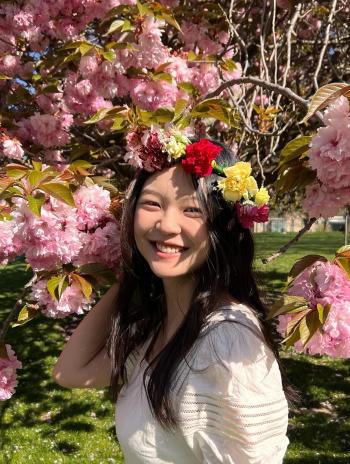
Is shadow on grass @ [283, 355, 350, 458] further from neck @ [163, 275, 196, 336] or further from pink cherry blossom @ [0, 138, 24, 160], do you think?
pink cherry blossom @ [0, 138, 24, 160]

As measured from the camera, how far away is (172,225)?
1426 mm

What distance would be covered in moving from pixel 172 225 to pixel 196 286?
9.1 inches

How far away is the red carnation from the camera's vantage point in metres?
1.41

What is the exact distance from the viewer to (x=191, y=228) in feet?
4.74

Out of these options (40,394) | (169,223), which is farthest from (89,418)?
(169,223)

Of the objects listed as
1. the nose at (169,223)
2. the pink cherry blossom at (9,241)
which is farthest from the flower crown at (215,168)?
the pink cherry blossom at (9,241)

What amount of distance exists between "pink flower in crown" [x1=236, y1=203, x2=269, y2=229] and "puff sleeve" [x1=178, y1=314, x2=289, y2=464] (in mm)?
270

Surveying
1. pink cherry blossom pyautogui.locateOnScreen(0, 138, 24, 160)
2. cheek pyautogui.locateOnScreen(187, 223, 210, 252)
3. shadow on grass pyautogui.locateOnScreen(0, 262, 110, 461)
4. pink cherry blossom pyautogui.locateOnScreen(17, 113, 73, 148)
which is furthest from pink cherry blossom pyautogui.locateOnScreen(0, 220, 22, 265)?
shadow on grass pyautogui.locateOnScreen(0, 262, 110, 461)

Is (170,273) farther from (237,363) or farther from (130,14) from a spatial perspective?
(130,14)

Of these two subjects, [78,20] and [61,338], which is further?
[61,338]

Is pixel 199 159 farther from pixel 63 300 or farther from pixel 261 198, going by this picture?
pixel 63 300

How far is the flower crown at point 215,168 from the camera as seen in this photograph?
4.63 ft

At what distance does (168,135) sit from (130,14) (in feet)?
3.91

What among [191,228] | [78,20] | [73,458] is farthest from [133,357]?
[73,458]
